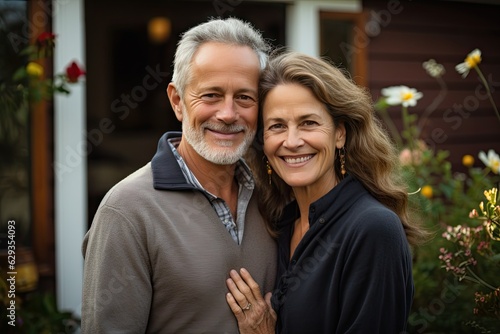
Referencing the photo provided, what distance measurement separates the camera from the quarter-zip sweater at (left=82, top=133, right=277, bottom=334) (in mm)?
1723

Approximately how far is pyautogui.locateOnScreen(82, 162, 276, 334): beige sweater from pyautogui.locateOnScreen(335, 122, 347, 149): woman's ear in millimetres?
505

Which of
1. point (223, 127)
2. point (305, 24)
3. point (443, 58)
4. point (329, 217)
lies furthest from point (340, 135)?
point (443, 58)

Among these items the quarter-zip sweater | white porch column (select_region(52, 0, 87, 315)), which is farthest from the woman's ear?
white porch column (select_region(52, 0, 87, 315))

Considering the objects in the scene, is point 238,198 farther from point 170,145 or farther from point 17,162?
point 17,162

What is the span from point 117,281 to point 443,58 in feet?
13.0

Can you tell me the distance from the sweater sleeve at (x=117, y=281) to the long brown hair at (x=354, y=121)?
22.2 inches

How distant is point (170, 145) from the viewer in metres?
2.04

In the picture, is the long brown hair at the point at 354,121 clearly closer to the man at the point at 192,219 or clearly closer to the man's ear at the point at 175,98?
the man at the point at 192,219

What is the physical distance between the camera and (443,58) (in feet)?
15.9


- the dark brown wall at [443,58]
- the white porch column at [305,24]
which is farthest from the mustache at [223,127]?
the dark brown wall at [443,58]

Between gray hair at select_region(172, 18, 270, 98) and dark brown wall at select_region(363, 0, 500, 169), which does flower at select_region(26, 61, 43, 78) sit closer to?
gray hair at select_region(172, 18, 270, 98)

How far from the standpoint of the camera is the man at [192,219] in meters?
1.73

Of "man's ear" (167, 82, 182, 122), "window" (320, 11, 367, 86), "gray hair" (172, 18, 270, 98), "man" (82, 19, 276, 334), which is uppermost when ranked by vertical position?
"window" (320, 11, 367, 86)

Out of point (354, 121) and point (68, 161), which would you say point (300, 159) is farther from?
point (68, 161)
